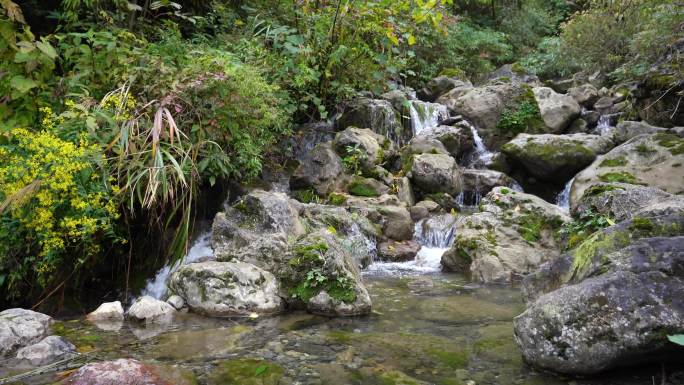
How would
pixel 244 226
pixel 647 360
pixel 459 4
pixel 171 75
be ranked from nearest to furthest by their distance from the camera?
pixel 647 360 < pixel 171 75 < pixel 244 226 < pixel 459 4

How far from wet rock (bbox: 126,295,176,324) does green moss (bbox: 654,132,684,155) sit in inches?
331

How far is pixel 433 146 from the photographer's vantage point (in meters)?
10.8

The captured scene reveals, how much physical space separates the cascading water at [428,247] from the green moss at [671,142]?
12.8 feet

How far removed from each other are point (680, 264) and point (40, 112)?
6093mm

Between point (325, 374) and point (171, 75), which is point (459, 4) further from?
point (325, 374)

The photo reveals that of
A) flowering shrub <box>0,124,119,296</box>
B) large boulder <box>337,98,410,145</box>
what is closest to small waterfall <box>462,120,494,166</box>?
large boulder <box>337,98,410,145</box>

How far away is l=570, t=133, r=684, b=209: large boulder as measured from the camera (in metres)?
8.12

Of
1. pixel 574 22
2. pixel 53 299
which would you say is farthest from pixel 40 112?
pixel 574 22

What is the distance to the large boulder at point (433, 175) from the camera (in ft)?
31.5

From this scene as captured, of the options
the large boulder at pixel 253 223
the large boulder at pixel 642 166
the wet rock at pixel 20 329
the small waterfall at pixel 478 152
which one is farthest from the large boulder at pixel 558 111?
the wet rock at pixel 20 329

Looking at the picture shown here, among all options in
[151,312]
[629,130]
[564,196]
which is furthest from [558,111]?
[151,312]

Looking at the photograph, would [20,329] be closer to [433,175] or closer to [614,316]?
[614,316]

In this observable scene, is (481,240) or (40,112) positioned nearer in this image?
(40,112)

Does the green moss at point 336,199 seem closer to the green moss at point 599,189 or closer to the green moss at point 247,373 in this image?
the green moss at point 599,189
